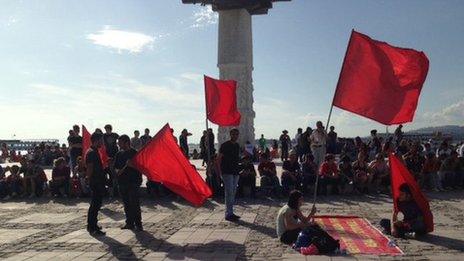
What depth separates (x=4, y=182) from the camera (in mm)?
17234

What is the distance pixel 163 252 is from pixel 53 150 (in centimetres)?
2163

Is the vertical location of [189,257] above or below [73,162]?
below

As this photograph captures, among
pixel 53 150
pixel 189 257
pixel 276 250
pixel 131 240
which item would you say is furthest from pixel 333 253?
pixel 53 150

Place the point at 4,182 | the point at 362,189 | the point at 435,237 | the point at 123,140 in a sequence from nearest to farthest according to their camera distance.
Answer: the point at 435,237 < the point at 123,140 < the point at 362,189 < the point at 4,182

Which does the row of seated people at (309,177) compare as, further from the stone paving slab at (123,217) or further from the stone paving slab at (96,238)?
the stone paving slab at (96,238)

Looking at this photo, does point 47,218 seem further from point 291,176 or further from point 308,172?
point 308,172

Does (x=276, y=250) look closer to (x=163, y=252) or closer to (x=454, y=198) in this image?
(x=163, y=252)

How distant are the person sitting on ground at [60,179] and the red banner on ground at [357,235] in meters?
8.85

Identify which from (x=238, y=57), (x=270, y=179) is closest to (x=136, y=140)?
(x=270, y=179)

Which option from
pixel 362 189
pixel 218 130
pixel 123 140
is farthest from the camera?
pixel 218 130

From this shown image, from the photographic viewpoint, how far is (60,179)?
1669 cm

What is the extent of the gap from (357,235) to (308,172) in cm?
642

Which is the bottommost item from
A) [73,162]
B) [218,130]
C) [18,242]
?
[18,242]

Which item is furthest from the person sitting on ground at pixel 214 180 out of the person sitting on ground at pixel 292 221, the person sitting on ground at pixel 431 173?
the person sitting on ground at pixel 292 221
